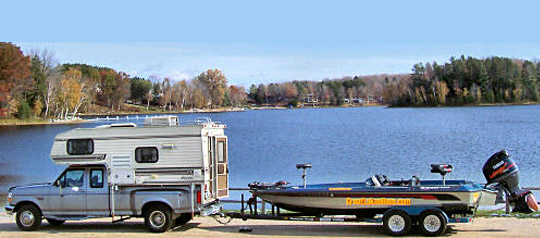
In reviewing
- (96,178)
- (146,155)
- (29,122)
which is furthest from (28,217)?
(29,122)

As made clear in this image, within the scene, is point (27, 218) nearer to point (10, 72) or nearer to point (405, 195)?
point (405, 195)

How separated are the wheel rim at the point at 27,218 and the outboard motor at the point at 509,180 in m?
10.7

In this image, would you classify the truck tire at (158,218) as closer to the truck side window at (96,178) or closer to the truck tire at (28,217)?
the truck side window at (96,178)

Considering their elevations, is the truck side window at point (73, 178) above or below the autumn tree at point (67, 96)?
below

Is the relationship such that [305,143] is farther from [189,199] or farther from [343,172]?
[189,199]

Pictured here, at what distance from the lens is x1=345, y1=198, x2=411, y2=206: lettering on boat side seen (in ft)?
41.3

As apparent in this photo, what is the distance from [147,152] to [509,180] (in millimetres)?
8118

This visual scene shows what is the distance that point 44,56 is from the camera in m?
117

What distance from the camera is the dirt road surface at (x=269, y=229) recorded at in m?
13.2

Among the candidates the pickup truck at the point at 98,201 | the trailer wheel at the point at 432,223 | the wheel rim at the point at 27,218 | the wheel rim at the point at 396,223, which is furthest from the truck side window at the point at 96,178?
the trailer wheel at the point at 432,223

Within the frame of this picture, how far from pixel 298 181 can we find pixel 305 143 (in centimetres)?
2764

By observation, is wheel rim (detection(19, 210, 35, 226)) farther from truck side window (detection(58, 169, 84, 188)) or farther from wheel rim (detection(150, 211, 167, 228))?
wheel rim (detection(150, 211, 167, 228))

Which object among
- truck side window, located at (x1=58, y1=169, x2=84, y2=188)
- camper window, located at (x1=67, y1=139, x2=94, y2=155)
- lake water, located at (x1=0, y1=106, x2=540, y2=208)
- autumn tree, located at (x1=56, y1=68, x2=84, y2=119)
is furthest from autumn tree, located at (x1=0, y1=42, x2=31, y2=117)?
camper window, located at (x1=67, y1=139, x2=94, y2=155)

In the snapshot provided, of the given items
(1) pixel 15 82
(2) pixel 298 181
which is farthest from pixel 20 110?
(2) pixel 298 181
